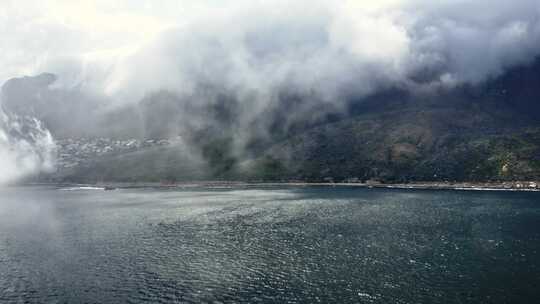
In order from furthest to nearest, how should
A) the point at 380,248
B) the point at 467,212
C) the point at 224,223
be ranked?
the point at 467,212
the point at 224,223
the point at 380,248

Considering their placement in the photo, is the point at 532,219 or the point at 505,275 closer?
the point at 505,275

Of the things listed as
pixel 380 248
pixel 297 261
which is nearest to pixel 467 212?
pixel 380 248

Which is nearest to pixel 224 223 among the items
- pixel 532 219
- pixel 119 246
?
pixel 119 246

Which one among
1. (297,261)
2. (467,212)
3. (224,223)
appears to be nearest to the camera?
(297,261)

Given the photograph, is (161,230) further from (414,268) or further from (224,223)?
(414,268)

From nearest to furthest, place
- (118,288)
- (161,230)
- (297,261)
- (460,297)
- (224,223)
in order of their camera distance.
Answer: (460,297) → (118,288) → (297,261) → (161,230) → (224,223)

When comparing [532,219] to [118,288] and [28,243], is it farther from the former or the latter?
[28,243]
